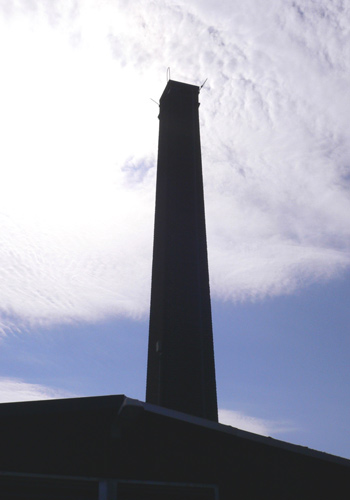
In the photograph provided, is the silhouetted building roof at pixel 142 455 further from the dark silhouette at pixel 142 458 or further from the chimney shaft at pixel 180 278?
the chimney shaft at pixel 180 278

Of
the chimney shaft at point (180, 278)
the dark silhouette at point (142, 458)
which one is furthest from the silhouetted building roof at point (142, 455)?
the chimney shaft at point (180, 278)

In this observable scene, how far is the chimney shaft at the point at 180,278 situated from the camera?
15.8 m

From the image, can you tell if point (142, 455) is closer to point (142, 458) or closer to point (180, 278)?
point (142, 458)

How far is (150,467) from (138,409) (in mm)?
1359

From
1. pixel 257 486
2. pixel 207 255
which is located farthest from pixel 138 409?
pixel 207 255

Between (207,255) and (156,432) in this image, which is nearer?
(156,432)

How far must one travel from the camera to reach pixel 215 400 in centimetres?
1600

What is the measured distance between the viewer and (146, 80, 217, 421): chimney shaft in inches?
620

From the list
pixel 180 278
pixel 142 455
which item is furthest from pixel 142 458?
pixel 180 278

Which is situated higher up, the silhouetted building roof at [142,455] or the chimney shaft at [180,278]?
the chimney shaft at [180,278]

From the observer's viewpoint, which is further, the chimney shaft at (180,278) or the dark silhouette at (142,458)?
the chimney shaft at (180,278)

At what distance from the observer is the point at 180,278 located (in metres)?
17.8

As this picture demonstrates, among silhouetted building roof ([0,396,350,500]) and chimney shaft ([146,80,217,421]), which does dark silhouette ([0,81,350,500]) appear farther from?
chimney shaft ([146,80,217,421])

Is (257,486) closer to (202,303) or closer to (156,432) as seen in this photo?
(156,432)
